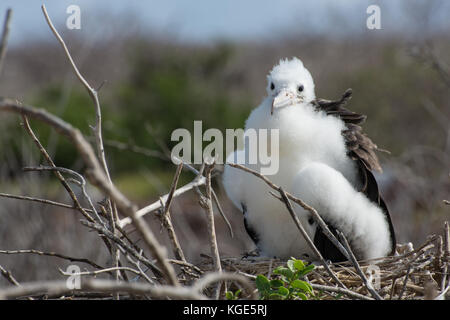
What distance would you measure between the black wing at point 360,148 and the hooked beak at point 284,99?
16cm

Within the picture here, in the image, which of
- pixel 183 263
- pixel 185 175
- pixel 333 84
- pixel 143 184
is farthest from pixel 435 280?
pixel 143 184

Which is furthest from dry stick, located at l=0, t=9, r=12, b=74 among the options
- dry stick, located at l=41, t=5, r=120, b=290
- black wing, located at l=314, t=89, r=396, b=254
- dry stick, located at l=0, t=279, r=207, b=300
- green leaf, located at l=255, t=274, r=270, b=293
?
black wing, located at l=314, t=89, r=396, b=254

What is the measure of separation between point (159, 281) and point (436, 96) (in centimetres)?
885

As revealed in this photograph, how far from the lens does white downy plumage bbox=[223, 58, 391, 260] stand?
108 inches

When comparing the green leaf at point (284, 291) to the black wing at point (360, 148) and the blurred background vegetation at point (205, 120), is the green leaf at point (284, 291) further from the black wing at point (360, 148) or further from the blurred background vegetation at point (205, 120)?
the blurred background vegetation at point (205, 120)

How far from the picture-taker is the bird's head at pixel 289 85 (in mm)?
2854

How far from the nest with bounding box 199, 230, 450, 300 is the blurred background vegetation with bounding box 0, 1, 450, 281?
73 centimetres

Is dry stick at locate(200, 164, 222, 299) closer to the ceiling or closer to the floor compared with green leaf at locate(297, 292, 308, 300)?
closer to the ceiling

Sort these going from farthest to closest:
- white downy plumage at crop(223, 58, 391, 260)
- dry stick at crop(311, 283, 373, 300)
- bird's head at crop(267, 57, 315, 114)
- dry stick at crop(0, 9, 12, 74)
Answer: bird's head at crop(267, 57, 315, 114) → white downy plumage at crop(223, 58, 391, 260) → dry stick at crop(311, 283, 373, 300) → dry stick at crop(0, 9, 12, 74)

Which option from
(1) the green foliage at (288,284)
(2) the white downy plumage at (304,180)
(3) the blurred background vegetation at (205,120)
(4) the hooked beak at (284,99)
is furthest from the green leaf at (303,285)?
(3) the blurred background vegetation at (205,120)

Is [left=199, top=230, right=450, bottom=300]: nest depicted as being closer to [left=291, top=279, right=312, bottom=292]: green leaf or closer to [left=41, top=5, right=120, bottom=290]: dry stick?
[left=291, top=279, right=312, bottom=292]: green leaf

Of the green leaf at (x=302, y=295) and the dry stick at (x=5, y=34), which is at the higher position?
the dry stick at (x=5, y=34)

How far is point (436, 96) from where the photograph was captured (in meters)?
10.4

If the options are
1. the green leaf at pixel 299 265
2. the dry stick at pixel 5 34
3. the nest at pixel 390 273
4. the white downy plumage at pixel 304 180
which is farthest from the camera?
the white downy plumage at pixel 304 180
